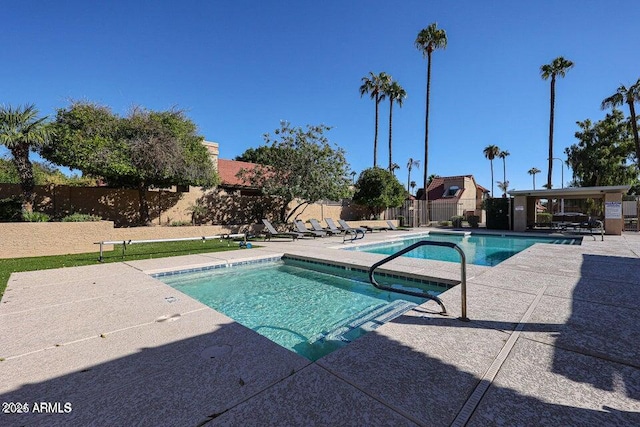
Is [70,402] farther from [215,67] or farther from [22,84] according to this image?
[215,67]

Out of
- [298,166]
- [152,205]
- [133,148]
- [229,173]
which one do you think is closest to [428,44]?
[298,166]

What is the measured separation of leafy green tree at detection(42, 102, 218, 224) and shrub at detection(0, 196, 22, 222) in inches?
85.7

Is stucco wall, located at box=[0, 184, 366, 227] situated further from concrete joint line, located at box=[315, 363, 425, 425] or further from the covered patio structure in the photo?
concrete joint line, located at box=[315, 363, 425, 425]

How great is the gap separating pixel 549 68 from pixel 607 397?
3040 centimetres

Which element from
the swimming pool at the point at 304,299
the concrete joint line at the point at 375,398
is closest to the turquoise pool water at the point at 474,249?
the swimming pool at the point at 304,299

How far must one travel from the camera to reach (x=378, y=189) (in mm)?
22656

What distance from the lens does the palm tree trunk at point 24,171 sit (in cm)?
1023

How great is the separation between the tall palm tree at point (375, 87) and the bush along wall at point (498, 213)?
11.4 meters

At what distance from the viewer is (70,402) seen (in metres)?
2.06

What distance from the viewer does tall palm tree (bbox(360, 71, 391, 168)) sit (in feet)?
94.2

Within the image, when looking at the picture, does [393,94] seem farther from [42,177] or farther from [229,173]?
[42,177]

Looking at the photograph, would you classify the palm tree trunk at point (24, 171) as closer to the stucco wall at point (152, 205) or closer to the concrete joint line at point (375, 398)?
the stucco wall at point (152, 205)

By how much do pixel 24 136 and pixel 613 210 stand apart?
27.0 metres

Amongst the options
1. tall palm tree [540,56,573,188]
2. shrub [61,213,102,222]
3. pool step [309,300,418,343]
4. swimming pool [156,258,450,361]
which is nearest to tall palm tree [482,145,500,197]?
tall palm tree [540,56,573,188]
